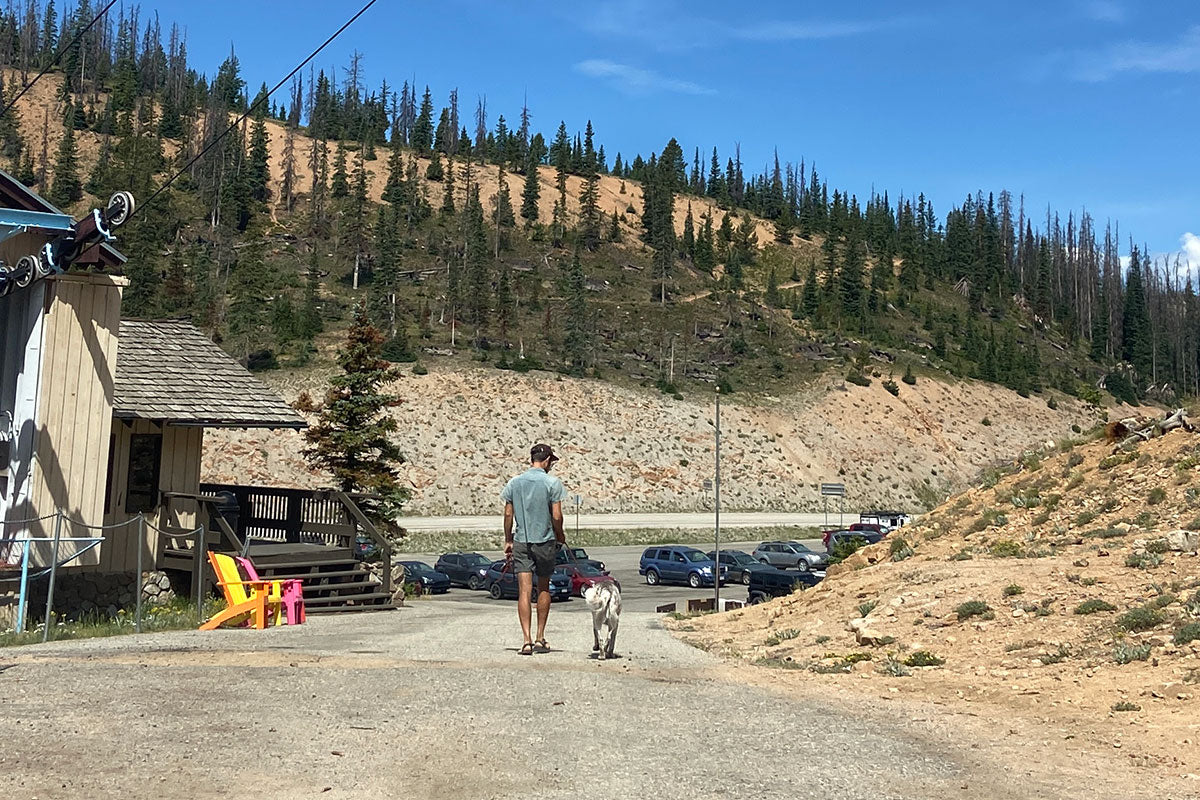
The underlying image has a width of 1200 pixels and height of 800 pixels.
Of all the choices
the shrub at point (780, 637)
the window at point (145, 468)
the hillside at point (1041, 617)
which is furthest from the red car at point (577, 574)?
the shrub at point (780, 637)

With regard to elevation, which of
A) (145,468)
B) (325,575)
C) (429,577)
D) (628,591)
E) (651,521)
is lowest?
(628,591)

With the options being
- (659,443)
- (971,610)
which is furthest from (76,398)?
(659,443)

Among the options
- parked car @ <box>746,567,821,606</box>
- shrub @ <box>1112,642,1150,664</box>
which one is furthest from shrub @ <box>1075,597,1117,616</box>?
parked car @ <box>746,567,821,606</box>

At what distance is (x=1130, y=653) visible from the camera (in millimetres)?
10250

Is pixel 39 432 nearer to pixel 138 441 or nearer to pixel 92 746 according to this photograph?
pixel 138 441

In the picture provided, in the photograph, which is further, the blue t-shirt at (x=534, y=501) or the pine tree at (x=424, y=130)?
the pine tree at (x=424, y=130)

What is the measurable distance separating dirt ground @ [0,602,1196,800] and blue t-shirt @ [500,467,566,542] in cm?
129

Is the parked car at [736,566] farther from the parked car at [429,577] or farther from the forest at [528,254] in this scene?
the forest at [528,254]

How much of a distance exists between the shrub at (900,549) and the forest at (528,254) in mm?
58282

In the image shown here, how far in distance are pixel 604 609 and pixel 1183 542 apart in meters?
8.44

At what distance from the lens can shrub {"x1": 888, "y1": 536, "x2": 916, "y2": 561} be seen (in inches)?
763

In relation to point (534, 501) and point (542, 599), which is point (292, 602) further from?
point (534, 501)

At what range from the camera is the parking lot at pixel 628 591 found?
32.8 meters

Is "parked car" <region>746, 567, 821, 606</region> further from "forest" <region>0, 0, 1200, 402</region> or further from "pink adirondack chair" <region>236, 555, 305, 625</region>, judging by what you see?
"forest" <region>0, 0, 1200, 402</region>
